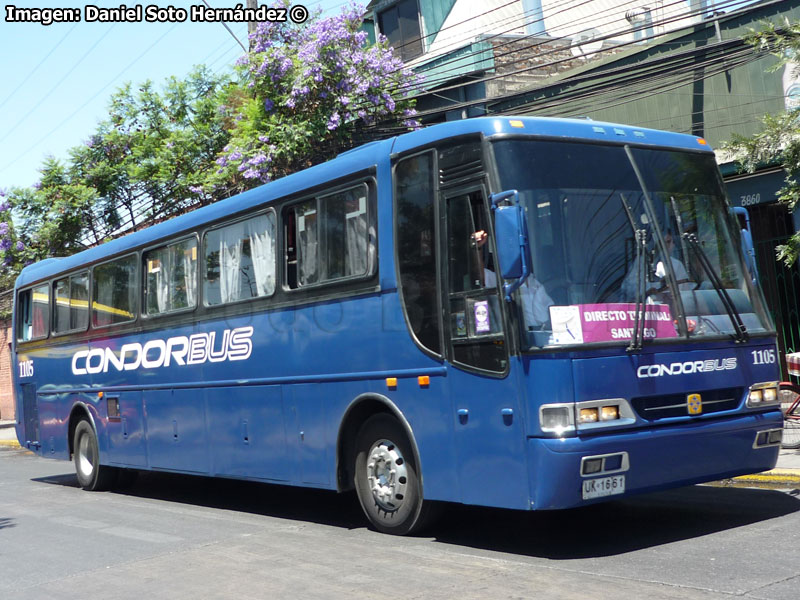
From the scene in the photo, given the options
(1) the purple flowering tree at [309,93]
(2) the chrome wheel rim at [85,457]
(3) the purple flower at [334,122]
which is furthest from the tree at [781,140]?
(2) the chrome wheel rim at [85,457]

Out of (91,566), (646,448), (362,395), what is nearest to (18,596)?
(91,566)

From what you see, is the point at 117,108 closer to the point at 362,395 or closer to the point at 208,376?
the point at 208,376

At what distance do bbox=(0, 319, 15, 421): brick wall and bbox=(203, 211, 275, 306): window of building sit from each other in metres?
26.7

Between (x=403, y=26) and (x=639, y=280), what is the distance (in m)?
18.8

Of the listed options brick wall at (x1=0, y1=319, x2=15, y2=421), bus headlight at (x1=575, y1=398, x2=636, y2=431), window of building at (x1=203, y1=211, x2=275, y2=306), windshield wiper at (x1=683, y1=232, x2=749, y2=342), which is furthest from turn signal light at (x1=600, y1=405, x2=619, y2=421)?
brick wall at (x1=0, y1=319, x2=15, y2=421)

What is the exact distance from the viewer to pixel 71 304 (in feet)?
47.0

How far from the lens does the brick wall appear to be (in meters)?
34.6

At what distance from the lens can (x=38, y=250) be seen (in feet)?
82.3

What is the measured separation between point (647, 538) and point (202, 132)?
18301mm

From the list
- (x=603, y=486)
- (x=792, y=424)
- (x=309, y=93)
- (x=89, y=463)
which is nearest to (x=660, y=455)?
(x=603, y=486)

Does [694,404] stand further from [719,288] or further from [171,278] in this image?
[171,278]

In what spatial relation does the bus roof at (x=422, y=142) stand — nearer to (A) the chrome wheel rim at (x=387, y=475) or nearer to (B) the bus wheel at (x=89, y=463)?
(A) the chrome wheel rim at (x=387, y=475)

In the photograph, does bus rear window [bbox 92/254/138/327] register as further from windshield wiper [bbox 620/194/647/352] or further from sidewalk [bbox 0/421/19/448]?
sidewalk [bbox 0/421/19/448]

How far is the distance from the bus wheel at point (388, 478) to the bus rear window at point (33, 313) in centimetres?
868
